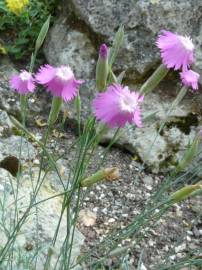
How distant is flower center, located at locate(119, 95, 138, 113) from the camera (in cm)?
86

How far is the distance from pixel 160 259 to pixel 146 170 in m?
0.47

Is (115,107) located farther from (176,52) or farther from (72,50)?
(72,50)

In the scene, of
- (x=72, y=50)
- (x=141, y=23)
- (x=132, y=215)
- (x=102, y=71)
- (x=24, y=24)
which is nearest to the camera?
(x=102, y=71)

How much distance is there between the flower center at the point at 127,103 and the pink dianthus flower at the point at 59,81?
0.13 metres

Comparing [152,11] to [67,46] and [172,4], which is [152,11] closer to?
[172,4]

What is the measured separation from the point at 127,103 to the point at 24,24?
1956 mm

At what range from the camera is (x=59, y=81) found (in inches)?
37.0

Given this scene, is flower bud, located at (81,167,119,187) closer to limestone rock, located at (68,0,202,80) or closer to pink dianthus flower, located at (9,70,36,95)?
pink dianthus flower, located at (9,70,36,95)

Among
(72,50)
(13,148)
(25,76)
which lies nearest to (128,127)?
(72,50)

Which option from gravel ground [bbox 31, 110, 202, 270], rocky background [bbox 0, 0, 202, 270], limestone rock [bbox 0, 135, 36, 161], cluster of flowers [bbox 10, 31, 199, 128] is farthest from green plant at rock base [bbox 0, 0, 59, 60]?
cluster of flowers [bbox 10, 31, 199, 128]

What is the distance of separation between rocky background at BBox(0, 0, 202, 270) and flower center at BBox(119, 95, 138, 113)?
1213 mm

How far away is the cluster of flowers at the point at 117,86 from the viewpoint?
87cm

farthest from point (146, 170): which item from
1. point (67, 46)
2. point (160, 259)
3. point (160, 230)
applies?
point (67, 46)

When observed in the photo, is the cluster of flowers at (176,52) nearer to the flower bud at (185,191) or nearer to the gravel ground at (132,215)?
the flower bud at (185,191)
